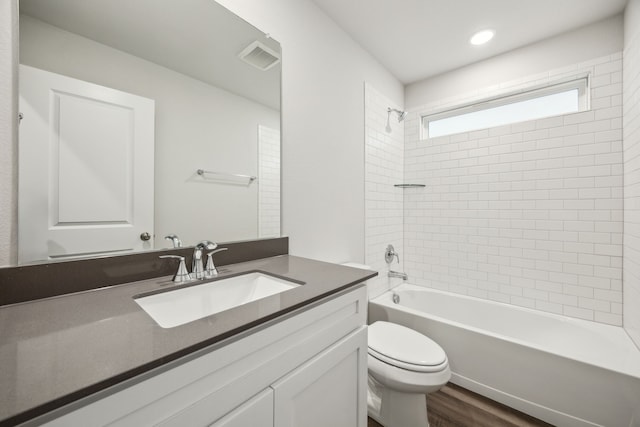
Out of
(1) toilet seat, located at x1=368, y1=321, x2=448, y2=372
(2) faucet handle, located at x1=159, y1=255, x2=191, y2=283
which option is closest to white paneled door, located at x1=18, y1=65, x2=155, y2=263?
(2) faucet handle, located at x1=159, y1=255, x2=191, y2=283

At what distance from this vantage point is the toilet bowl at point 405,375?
1304 millimetres

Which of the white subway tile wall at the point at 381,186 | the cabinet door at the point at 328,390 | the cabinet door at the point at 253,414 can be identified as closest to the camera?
the cabinet door at the point at 253,414

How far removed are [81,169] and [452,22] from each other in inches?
93.5

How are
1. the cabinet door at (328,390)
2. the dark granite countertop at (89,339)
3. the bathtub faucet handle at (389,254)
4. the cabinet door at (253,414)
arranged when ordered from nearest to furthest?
the dark granite countertop at (89,339), the cabinet door at (253,414), the cabinet door at (328,390), the bathtub faucet handle at (389,254)

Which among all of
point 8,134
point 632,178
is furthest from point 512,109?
point 8,134

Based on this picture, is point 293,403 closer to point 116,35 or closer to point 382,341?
point 382,341

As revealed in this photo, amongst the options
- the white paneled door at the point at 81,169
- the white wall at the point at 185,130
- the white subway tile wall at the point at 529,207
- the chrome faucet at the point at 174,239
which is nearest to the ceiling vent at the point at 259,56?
the white wall at the point at 185,130

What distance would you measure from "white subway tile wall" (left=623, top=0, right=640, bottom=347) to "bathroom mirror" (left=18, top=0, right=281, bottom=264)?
215 centimetres

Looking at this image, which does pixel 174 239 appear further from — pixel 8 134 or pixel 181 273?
pixel 8 134

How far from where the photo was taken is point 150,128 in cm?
101

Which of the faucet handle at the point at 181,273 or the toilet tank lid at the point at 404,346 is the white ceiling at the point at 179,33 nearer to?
the faucet handle at the point at 181,273

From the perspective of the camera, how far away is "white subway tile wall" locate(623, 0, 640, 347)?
60.1 inches

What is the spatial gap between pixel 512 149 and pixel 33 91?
2.88 m

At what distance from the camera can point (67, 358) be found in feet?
1.55
